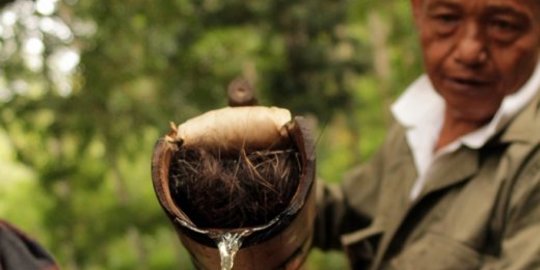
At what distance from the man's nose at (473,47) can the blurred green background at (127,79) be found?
62.3 inches

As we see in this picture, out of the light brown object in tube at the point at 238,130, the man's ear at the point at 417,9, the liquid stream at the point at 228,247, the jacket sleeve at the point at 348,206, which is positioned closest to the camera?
the liquid stream at the point at 228,247

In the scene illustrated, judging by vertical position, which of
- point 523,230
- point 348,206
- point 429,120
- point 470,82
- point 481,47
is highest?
point 481,47

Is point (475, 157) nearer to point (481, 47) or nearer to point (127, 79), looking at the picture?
point (481, 47)

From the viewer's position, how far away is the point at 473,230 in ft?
8.32

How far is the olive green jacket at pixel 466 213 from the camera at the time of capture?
242 cm

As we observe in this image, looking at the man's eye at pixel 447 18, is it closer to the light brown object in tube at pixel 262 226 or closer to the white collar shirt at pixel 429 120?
the white collar shirt at pixel 429 120

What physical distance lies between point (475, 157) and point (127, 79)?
2.01 m

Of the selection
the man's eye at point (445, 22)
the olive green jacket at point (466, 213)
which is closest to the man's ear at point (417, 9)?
the man's eye at point (445, 22)

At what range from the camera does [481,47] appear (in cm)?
256

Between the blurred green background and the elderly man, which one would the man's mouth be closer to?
the elderly man

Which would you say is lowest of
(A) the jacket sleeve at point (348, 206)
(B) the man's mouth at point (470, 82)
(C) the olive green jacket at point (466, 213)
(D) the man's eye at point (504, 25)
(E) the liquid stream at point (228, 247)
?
(A) the jacket sleeve at point (348, 206)

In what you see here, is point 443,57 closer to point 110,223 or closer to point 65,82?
point 65,82

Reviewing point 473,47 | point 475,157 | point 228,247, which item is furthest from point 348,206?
point 228,247

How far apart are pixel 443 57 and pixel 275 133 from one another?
0.94 metres
